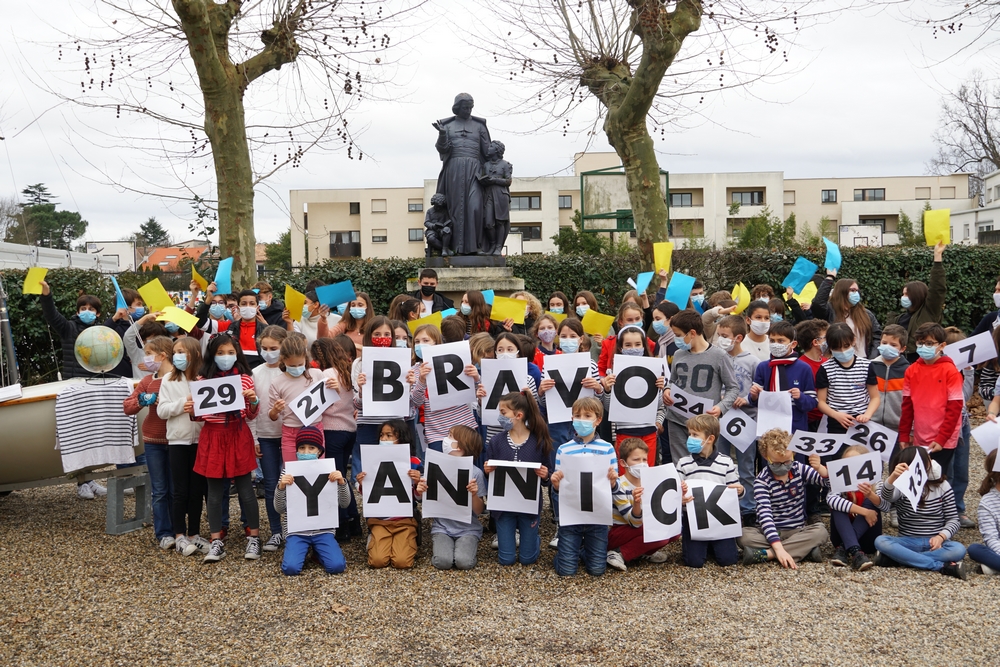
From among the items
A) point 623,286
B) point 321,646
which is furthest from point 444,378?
point 623,286

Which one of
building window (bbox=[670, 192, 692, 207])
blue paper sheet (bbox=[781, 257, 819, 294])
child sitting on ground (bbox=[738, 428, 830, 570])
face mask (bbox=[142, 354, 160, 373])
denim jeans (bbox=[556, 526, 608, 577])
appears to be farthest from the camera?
building window (bbox=[670, 192, 692, 207])

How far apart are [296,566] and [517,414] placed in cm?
176

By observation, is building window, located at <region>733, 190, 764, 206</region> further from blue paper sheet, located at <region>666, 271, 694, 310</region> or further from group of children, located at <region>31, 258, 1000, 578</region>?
group of children, located at <region>31, 258, 1000, 578</region>

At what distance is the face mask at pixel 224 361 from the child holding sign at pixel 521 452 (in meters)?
1.93

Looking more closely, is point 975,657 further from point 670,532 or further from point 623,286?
point 623,286

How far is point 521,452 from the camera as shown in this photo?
242 inches

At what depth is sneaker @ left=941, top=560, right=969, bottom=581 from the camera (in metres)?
5.62

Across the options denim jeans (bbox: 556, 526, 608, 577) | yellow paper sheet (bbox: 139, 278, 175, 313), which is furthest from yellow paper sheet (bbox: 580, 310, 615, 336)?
yellow paper sheet (bbox: 139, 278, 175, 313)

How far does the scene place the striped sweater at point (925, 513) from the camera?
5926mm

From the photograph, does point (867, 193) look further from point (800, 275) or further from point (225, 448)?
point (225, 448)

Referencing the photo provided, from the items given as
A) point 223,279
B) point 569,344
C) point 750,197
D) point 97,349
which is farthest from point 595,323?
point 750,197

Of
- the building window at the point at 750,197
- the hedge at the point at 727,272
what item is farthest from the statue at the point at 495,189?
the building window at the point at 750,197

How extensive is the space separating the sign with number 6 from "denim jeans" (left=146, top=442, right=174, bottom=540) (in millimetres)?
675

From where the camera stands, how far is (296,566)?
585 centimetres
